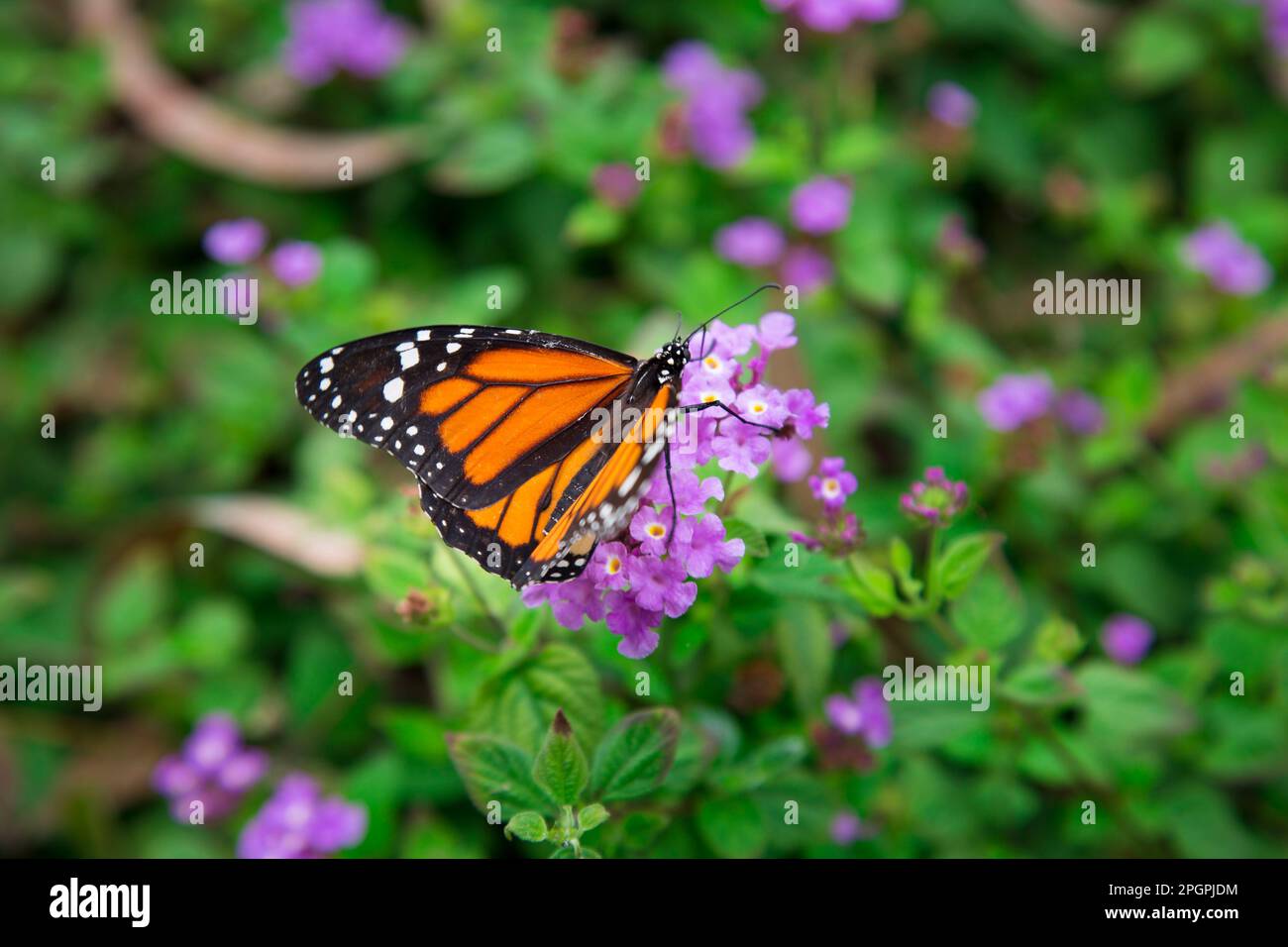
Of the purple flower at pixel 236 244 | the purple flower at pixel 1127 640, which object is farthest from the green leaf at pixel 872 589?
the purple flower at pixel 236 244

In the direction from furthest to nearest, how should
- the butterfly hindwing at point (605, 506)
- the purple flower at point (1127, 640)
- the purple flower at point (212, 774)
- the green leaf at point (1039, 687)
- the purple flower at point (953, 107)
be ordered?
the purple flower at point (953, 107)
the purple flower at point (1127, 640)
the purple flower at point (212, 774)
the green leaf at point (1039, 687)
the butterfly hindwing at point (605, 506)

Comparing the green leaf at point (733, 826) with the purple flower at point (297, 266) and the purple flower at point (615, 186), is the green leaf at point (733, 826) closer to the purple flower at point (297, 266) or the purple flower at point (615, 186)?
the purple flower at point (297, 266)

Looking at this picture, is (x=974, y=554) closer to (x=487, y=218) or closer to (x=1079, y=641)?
(x=1079, y=641)

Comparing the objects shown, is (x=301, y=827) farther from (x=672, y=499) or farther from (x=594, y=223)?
(x=594, y=223)

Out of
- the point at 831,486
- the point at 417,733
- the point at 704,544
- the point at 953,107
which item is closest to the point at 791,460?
the point at 831,486

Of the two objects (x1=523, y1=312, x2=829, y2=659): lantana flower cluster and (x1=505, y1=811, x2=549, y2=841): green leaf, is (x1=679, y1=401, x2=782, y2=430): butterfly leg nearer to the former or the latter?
(x1=523, y1=312, x2=829, y2=659): lantana flower cluster
